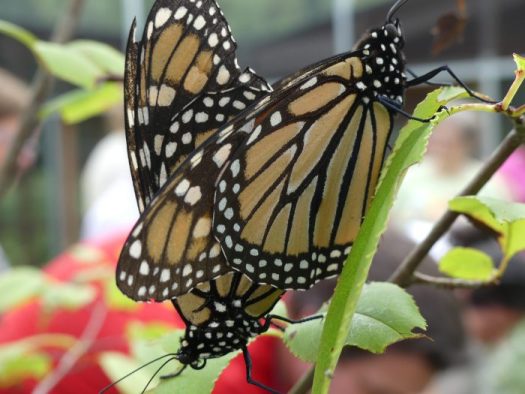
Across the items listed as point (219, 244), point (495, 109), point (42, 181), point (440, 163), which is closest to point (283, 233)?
point (219, 244)

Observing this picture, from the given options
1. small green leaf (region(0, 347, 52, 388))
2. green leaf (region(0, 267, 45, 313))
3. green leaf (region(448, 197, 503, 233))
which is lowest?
small green leaf (region(0, 347, 52, 388))

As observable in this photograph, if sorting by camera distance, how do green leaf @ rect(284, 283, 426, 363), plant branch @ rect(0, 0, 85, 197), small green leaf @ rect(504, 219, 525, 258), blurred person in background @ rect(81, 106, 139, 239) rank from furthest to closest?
blurred person in background @ rect(81, 106, 139, 239)
plant branch @ rect(0, 0, 85, 197)
small green leaf @ rect(504, 219, 525, 258)
green leaf @ rect(284, 283, 426, 363)

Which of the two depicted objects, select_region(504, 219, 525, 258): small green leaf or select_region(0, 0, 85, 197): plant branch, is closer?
select_region(504, 219, 525, 258): small green leaf

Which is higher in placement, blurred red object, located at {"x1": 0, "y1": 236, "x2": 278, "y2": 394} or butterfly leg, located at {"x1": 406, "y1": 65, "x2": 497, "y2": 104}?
butterfly leg, located at {"x1": 406, "y1": 65, "x2": 497, "y2": 104}

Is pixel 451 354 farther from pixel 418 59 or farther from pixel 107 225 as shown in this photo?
pixel 418 59

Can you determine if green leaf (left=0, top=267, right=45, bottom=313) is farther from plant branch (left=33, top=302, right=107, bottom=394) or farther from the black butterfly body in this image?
the black butterfly body

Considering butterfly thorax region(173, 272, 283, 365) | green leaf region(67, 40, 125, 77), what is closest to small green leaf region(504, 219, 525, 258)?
butterfly thorax region(173, 272, 283, 365)

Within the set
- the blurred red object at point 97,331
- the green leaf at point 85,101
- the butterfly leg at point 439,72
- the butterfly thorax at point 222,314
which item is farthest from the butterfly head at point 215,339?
the blurred red object at point 97,331

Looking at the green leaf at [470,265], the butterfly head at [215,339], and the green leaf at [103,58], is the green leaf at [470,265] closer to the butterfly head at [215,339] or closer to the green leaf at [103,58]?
the butterfly head at [215,339]
